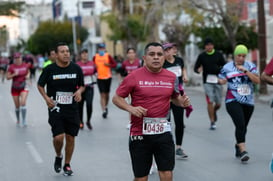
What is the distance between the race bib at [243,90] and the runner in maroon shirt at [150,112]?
3.80 m

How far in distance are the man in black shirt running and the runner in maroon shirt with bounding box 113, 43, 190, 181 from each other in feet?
9.58

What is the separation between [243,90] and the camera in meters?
10.6

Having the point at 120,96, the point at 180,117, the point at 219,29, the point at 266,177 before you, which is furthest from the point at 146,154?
Result: the point at 219,29

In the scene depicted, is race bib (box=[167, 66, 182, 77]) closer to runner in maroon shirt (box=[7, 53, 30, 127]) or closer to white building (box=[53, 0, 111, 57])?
runner in maroon shirt (box=[7, 53, 30, 127])

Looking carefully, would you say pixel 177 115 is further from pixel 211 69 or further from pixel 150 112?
pixel 150 112

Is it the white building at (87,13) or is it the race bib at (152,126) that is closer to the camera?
the race bib at (152,126)

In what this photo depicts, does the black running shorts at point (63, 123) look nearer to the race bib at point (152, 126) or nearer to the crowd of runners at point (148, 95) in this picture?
the crowd of runners at point (148, 95)

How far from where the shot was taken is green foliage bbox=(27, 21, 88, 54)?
89.7 metres

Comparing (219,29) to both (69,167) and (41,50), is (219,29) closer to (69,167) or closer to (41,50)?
(69,167)

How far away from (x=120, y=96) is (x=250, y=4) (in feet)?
107

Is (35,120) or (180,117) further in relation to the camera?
(35,120)

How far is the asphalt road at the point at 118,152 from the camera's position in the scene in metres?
9.72

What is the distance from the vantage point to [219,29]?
32250 millimetres

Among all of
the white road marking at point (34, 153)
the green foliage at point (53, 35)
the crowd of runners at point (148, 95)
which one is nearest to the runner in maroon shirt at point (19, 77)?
the crowd of runners at point (148, 95)
